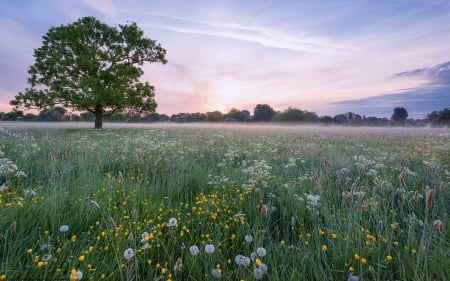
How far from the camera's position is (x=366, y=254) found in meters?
2.22

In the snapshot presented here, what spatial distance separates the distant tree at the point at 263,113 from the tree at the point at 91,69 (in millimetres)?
77246

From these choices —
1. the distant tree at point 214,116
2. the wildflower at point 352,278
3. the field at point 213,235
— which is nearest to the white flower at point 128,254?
the field at point 213,235

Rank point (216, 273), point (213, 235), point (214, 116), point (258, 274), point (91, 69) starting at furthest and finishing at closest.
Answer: point (214, 116)
point (91, 69)
point (213, 235)
point (216, 273)
point (258, 274)

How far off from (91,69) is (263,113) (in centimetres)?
8416

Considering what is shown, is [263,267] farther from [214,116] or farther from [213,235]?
[214,116]

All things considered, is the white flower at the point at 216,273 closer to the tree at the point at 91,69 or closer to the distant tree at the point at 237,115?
the tree at the point at 91,69

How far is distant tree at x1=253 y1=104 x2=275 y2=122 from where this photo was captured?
99062 millimetres

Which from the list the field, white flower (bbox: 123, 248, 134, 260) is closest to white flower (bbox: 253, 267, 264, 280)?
the field

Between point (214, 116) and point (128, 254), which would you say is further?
point (214, 116)

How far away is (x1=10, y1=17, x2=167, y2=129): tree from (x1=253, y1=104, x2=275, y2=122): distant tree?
77.2m

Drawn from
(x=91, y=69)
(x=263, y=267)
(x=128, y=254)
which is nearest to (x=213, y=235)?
(x=263, y=267)

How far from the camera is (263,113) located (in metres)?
99.9

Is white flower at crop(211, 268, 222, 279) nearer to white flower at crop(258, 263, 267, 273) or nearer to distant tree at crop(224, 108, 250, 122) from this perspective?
white flower at crop(258, 263, 267, 273)

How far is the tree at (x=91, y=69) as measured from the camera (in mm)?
19719
